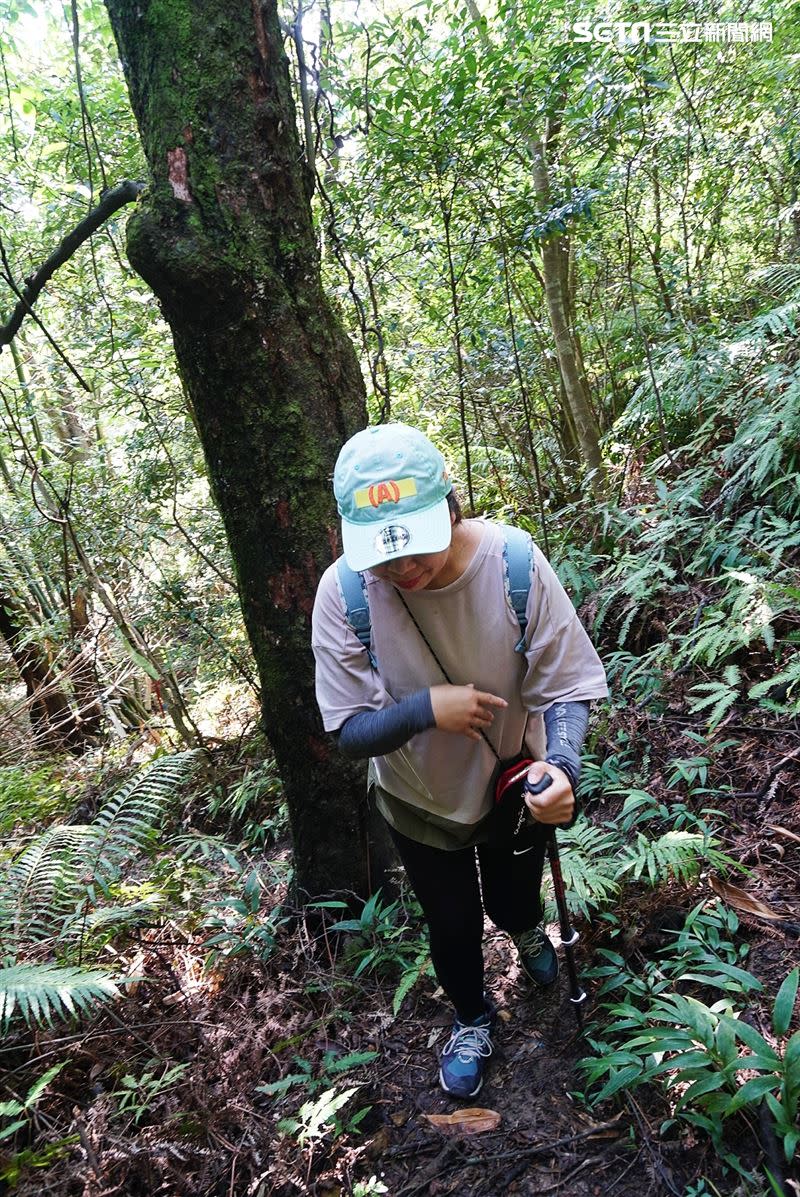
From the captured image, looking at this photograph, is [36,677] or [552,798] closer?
[552,798]

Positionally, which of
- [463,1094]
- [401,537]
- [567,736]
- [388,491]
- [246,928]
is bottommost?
[463,1094]

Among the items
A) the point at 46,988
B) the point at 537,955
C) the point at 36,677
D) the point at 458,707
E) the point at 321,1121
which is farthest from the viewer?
the point at 36,677

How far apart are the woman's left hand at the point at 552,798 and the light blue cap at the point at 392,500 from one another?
683 millimetres

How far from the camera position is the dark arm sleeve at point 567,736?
194cm

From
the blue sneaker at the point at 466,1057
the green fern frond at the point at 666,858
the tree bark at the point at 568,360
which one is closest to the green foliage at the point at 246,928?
the blue sneaker at the point at 466,1057

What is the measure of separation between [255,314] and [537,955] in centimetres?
255

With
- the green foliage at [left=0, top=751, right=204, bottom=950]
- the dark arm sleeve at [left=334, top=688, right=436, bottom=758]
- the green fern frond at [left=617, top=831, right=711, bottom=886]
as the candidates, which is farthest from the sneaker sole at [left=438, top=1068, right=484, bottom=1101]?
the green foliage at [left=0, top=751, right=204, bottom=950]

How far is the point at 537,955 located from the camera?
8.46 ft

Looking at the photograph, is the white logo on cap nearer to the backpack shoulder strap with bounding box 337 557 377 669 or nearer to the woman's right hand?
the backpack shoulder strap with bounding box 337 557 377 669

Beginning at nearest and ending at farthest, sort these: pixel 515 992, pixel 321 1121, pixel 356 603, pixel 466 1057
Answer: pixel 356 603 → pixel 321 1121 → pixel 466 1057 → pixel 515 992

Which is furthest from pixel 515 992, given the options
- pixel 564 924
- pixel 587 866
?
pixel 564 924

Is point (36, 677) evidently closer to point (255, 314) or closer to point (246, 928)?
point (246, 928)

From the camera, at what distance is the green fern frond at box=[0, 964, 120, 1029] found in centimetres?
226

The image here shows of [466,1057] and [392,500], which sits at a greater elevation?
[392,500]
